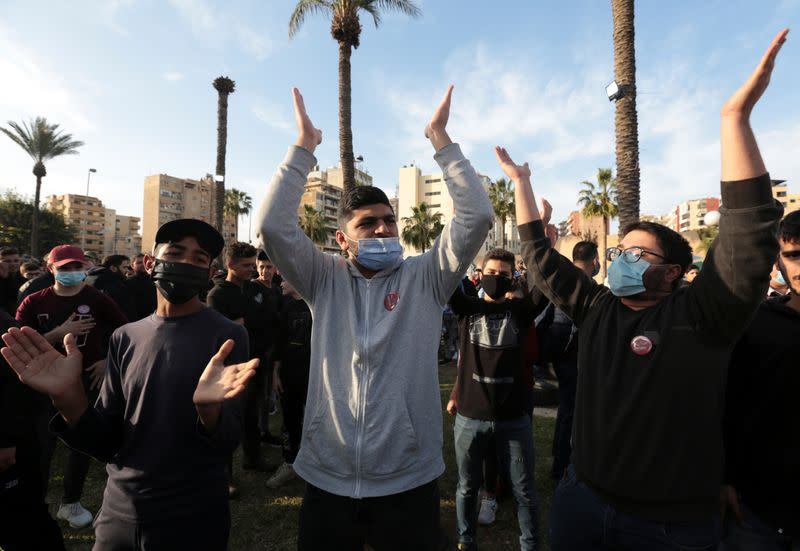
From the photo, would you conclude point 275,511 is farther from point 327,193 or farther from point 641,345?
point 327,193

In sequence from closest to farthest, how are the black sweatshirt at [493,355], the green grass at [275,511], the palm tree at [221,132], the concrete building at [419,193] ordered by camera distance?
the black sweatshirt at [493,355]
the green grass at [275,511]
the palm tree at [221,132]
the concrete building at [419,193]

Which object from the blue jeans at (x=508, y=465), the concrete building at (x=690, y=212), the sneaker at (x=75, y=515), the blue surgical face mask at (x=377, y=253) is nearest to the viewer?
the blue surgical face mask at (x=377, y=253)

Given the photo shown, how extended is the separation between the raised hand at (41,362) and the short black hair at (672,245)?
2.74 meters

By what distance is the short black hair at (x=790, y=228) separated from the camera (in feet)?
6.82

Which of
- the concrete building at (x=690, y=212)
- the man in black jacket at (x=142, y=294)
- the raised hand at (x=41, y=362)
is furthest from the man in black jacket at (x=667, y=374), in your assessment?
the concrete building at (x=690, y=212)

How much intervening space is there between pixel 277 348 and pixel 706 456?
15.4 feet

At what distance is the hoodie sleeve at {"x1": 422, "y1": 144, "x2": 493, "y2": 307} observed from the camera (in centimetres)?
196

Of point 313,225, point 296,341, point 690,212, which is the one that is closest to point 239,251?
point 296,341

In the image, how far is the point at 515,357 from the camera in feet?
11.7

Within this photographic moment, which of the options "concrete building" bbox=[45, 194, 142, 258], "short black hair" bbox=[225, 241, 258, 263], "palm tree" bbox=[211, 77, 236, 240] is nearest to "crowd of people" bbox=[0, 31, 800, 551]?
"short black hair" bbox=[225, 241, 258, 263]

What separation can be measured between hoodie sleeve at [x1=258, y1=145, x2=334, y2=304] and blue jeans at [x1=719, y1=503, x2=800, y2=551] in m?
2.32

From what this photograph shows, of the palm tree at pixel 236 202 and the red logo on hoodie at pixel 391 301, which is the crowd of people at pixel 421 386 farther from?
the palm tree at pixel 236 202

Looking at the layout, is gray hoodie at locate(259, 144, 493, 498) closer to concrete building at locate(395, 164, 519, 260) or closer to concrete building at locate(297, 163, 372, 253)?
concrete building at locate(297, 163, 372, 253)

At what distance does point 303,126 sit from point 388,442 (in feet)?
4.99
